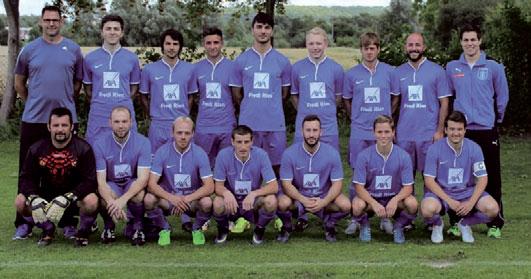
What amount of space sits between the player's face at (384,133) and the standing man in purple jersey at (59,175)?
2.48 meters

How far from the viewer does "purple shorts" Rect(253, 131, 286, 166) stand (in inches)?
305

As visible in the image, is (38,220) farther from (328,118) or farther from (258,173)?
(328,118)

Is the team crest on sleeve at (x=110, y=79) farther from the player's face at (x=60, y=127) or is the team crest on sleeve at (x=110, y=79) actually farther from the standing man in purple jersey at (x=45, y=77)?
the player's face at (x=60, y=127)

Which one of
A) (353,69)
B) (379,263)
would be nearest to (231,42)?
(353,69)

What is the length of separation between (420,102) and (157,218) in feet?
8.68

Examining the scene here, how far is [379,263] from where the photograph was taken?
6.12 m

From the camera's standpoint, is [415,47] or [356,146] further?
[356,146]

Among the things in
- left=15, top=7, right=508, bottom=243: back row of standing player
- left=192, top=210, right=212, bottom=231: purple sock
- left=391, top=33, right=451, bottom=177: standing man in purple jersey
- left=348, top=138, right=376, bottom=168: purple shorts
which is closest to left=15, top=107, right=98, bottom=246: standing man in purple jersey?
left=15, top=7, right=508, bottom=243: back row of standing player

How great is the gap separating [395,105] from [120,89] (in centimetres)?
262

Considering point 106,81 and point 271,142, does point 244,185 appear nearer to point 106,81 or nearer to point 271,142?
point 271,142

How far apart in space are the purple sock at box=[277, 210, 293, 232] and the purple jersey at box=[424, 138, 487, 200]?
1271mm

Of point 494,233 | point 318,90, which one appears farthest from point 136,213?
point 494,233

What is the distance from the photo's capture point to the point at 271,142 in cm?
777

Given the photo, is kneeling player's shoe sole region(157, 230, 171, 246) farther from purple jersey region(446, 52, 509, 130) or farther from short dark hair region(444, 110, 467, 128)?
purple jersey region(446, 52, 509, 130)
